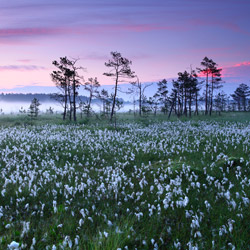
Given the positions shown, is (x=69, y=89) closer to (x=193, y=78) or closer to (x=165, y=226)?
(x=193, y=78)

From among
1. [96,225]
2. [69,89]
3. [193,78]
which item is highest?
[193,78]

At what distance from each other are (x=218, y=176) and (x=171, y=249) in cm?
388

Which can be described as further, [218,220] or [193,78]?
[193,78]

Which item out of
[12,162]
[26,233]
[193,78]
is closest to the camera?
[26,233]

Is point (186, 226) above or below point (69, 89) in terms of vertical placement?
below

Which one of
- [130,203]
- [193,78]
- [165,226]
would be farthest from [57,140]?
[193,78]

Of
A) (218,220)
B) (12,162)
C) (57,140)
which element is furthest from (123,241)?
(57,140)

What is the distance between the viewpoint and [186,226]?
382 centimetres

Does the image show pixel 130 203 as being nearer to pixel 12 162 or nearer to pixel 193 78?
pixel 12 162

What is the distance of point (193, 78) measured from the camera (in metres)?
58.4

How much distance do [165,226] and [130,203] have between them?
1.32 meters

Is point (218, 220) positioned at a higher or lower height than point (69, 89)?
lower

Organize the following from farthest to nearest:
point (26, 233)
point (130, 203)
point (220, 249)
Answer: point (130, 203) < point (26, 233) < point (220, 249)

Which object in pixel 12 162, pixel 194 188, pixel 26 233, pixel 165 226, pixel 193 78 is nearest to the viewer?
pixel 26 233
